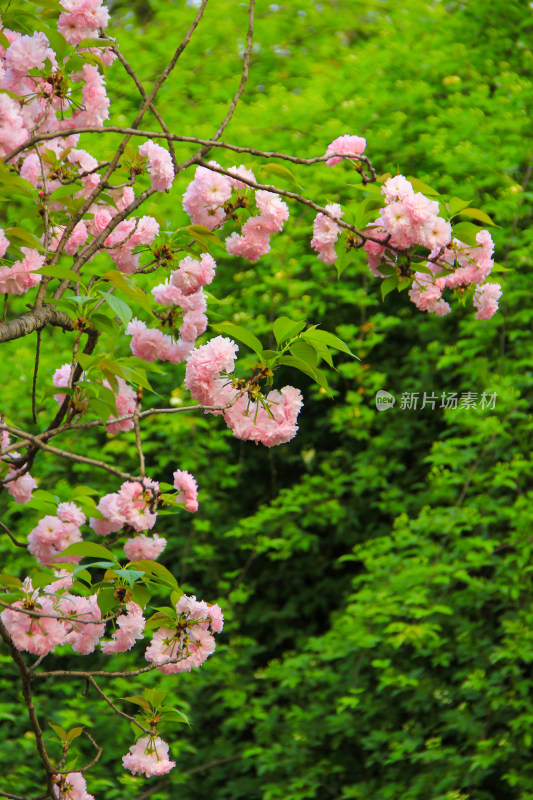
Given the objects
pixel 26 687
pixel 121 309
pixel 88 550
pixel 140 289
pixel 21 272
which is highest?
pixel 21 272

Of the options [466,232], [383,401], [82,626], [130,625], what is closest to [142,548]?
[130,625]

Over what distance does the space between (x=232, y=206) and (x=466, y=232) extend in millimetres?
385

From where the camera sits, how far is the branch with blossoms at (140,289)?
1252 millimetres

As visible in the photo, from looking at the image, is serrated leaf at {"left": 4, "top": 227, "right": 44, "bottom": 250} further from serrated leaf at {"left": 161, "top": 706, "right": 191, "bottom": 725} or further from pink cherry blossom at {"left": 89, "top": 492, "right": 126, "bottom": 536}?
serrated leaf at {"left": 161, "top": 706, "right": 191, "bottom": 725}

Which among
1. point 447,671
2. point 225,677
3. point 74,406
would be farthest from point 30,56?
point 225,677

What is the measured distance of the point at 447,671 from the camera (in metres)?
2.80

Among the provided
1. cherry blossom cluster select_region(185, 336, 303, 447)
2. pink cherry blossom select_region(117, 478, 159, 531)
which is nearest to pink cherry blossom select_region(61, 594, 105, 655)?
pink cherry blossom select_region(117, 478, 159, 531)

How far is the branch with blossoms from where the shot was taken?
125 cm

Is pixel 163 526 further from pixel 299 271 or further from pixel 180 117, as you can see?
pixel 180 117

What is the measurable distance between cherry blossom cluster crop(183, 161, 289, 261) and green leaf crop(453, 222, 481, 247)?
28 centimetres

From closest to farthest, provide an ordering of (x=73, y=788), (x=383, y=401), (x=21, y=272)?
(x=21, y=272) < (x=73, y=788) < (x=383, y=401)

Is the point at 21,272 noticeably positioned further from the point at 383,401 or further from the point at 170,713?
the point at 383,401

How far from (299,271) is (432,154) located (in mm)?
737

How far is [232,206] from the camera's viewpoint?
1.41 m
